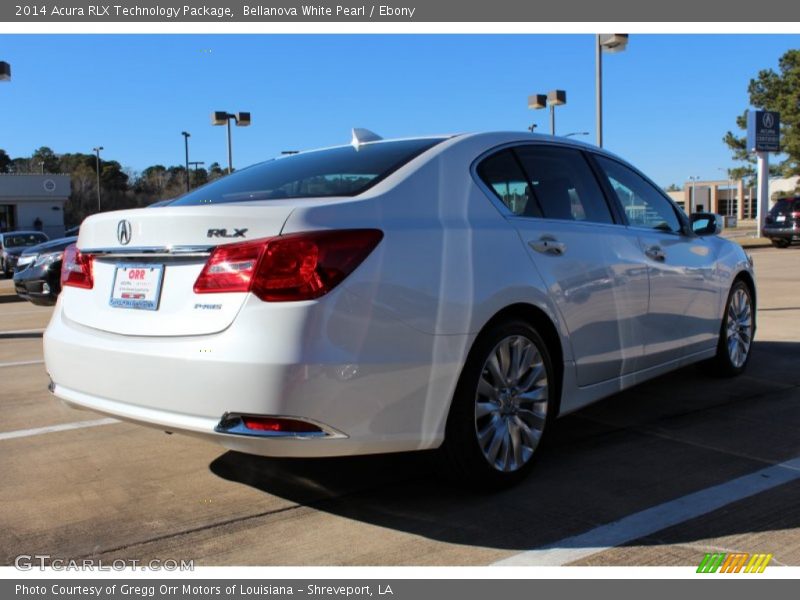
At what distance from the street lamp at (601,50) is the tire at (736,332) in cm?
1056

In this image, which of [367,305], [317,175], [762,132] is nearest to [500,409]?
[367,305]

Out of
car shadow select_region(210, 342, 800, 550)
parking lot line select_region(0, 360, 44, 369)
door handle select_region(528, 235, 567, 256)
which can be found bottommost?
car shadow select_region(210, 342, 800, 550)

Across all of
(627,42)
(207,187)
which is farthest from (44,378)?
(627,42)

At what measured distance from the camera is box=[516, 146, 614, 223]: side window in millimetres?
4199

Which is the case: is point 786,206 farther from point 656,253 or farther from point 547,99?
point 656,253

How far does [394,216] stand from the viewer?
128 inches

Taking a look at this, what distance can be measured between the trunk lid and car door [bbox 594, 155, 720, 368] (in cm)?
253

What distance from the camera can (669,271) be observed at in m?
4.95

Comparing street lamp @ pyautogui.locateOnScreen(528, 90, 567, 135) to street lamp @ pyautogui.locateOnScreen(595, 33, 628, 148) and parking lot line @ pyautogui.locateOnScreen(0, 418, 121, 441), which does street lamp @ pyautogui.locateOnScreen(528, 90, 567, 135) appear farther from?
parking lot line @ pyautogui.locateOnScreen(0, 418, 121, 441)

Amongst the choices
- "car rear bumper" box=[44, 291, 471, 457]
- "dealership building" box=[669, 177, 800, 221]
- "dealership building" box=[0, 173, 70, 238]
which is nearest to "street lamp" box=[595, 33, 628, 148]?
"car rear bumper" box=[44, 291, 471, 457]

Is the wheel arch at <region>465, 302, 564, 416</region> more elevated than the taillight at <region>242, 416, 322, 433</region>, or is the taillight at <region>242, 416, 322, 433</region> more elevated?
the wheel arch at <region>465, 302, 564, 416</region>

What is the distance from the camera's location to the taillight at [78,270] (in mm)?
3721

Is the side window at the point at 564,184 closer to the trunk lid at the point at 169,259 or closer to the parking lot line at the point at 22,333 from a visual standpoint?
the trunk lid at the point at 169,259

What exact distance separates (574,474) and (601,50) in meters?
15.1
